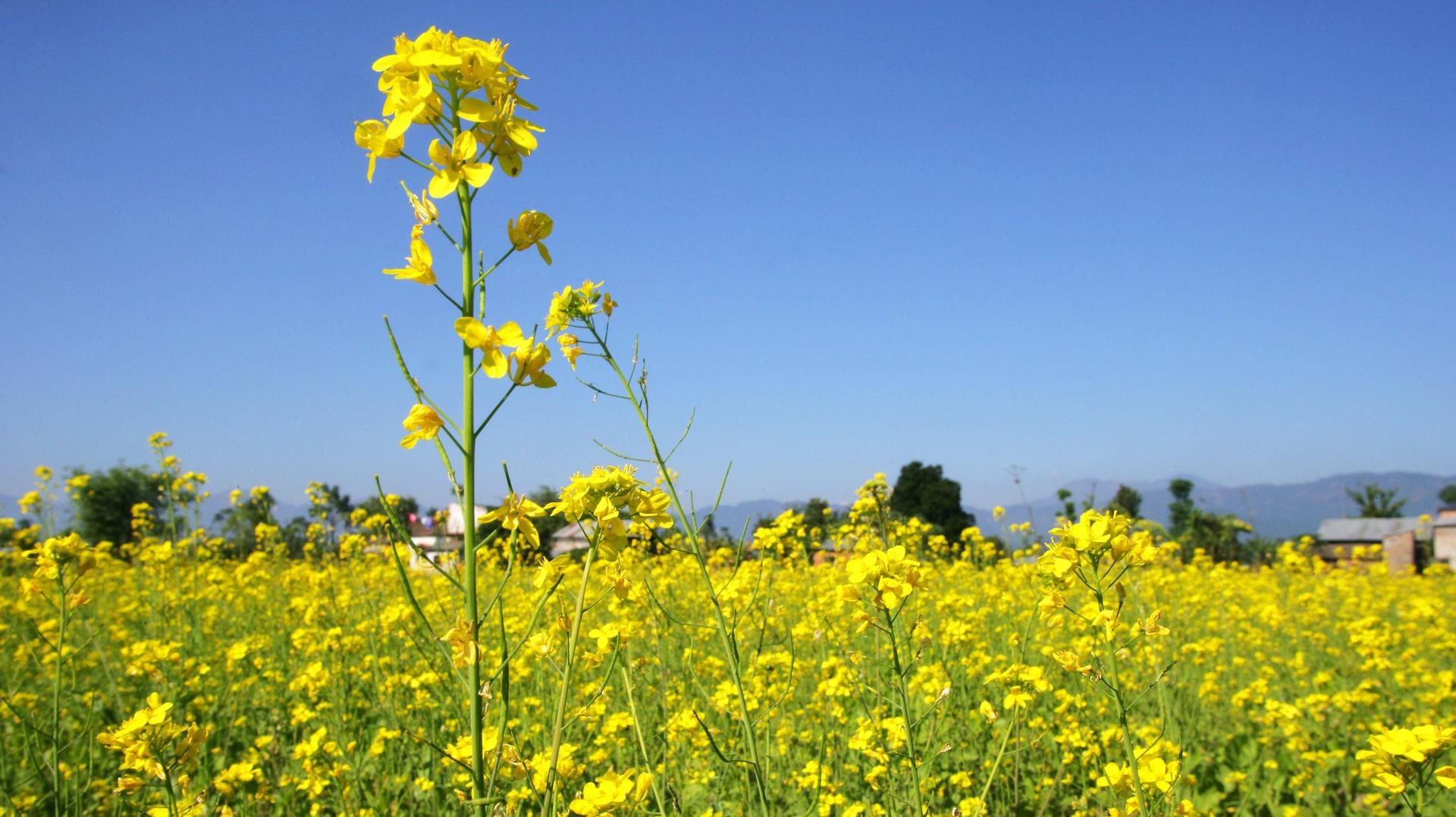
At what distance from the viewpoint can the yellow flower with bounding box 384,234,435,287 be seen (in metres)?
1.10

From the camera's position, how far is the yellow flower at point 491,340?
1.04m

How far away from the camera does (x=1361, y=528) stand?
29.8 metres

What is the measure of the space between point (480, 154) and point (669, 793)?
2.39 m

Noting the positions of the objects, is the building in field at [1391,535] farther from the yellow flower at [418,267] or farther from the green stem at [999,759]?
the yellow flower at [418,267]

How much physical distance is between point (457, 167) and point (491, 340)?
0.81 feet

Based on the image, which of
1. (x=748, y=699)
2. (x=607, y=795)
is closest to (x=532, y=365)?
(x=607, y=795)

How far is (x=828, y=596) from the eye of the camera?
4375 millimetres

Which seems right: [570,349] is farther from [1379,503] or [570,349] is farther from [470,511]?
[1379,503]

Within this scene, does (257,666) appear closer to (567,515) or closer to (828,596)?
(828,596)

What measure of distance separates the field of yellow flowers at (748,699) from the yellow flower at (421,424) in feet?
1.00

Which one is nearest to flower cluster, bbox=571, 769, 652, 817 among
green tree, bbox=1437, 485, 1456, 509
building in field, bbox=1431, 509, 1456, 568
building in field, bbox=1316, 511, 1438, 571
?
building in field, bbox=1316, 511, 1438, 571

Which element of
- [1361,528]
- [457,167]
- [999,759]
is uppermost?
[457,167]

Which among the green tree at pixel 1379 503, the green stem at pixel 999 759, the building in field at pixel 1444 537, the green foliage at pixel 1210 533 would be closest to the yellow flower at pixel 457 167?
the green stem at pixel 999 759

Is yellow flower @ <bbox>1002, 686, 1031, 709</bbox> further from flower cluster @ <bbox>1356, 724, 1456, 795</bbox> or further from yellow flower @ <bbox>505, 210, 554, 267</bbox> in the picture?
yellow flower @ <bbox>505, 210, 554, 267</bbox>
